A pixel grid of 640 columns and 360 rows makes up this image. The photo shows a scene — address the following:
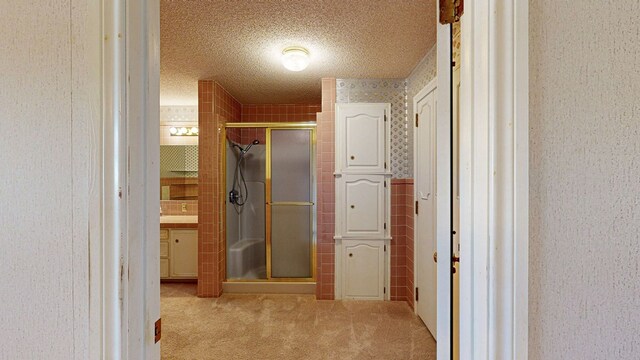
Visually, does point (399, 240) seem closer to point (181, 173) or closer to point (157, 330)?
point (157, 330)

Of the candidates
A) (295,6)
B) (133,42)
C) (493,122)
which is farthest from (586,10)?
(295,6)

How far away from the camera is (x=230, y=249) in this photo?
11.8 feet

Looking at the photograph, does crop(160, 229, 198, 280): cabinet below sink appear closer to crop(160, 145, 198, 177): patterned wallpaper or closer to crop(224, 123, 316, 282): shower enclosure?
crop(224, 123, 316, 282): shower enclosure

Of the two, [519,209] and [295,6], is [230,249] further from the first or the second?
[519,209]

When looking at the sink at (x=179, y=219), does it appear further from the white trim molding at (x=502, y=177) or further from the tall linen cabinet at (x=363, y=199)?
the white trim molding at (x=502, y=177)

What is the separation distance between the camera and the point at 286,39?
2357 millimetres

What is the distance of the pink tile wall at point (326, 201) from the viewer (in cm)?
323

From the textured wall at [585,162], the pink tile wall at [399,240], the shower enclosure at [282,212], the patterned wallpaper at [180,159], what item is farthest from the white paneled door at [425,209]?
the patterned wallpaper at [180,159]

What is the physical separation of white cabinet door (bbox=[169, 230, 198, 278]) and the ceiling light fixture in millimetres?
2433

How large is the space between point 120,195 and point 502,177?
753mm

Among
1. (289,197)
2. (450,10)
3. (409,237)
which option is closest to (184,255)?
(289,197)

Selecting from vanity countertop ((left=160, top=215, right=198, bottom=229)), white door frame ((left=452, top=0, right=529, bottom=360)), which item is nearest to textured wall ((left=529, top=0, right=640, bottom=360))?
white door frame ((left=452, top=0, right=529, bottom=360))

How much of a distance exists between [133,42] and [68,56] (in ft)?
0.46

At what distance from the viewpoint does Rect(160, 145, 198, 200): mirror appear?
4.15m
